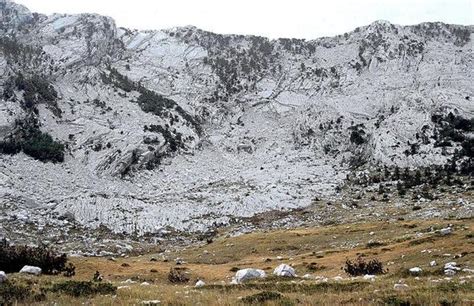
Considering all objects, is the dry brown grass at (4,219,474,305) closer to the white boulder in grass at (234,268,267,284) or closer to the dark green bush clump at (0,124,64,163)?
the white boulder in grass at (234,268,267,284)

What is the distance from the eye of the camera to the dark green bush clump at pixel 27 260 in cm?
2469

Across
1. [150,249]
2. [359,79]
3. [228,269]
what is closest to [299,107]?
[359,79]

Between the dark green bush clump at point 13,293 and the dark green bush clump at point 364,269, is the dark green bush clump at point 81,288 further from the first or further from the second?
the dark green bush clump at point 364,269

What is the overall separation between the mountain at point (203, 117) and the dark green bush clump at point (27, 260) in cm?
3211

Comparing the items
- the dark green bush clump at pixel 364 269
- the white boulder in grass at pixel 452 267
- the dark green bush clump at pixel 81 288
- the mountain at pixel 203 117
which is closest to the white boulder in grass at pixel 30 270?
the dark green bush clump at pixel 81 288

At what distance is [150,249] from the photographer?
5750 centimetres

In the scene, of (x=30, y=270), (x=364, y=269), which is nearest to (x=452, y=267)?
(x=364, y=269)

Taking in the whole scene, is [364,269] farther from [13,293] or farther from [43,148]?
[43,148]

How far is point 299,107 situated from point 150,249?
7270 centimetres

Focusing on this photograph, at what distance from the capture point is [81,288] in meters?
16.9

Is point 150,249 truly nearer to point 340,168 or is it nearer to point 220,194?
point 220,194

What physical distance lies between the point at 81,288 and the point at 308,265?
825 inches

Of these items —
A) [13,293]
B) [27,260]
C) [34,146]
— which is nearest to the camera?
[13,293]

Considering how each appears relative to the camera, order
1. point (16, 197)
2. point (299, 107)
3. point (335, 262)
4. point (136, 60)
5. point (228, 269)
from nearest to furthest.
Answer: point (335, 262), point (228, 269), point (16, 197), point (299, 107), point (136, 60)
